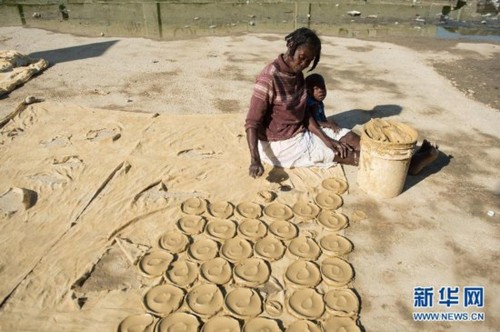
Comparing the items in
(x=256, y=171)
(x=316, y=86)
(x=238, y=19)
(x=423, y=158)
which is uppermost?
(x=238, y=19)

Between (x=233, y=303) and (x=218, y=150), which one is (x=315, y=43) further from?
(x=233, y=303)

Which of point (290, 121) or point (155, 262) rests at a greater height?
point (290, 121)

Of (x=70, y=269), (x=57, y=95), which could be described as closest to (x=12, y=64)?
(x=57, y=95)

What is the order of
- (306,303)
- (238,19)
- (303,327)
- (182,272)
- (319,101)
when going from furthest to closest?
(238,19), (319,101), (182,272), (306,303), (303,327)

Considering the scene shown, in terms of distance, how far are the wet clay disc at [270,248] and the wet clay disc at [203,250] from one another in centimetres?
30

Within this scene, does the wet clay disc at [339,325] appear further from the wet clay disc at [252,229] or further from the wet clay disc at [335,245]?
the wet clay disc at [252,229]

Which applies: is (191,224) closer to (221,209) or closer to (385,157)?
(221,209)

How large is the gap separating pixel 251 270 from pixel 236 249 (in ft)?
0.73

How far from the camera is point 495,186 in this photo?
11.4 ft

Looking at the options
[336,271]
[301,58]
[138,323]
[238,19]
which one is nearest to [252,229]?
[336,271]

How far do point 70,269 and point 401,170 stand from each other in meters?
2.66

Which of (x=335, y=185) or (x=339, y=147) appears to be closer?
(x=335, y=185)

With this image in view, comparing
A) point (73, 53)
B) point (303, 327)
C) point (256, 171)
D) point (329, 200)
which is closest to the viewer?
point (303, 327)

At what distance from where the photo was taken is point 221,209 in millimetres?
3090
